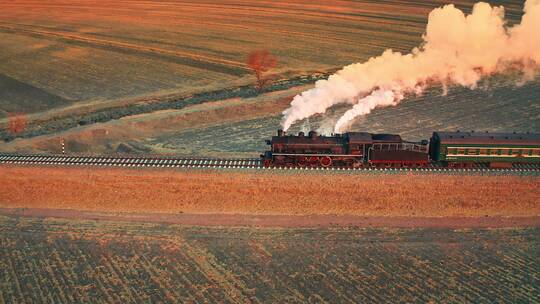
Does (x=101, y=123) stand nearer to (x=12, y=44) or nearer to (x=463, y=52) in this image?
(x=463, y=52)

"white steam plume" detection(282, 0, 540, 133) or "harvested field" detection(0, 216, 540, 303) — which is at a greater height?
"white steam plume" detection(282, 0, 540, 133)

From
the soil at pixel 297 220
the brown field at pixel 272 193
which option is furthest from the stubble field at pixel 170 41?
the soil at pixel 297 220

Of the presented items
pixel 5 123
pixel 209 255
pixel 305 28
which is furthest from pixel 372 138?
pixel 305 28

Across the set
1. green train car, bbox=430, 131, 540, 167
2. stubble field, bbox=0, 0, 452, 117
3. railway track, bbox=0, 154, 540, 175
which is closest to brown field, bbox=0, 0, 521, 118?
stubble field, bbox=0, 0, 452, 117

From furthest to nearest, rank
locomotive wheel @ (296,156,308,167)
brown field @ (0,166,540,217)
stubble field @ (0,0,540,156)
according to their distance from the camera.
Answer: stubble field @ (0,0,540,156) → locomotive wheel @ (296,156,308,167) → brown field @ (0,166,540,217)

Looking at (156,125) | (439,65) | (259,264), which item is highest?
(439,65)

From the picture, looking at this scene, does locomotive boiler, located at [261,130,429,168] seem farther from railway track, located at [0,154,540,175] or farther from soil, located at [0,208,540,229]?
soil, located at [0,208,540,229]

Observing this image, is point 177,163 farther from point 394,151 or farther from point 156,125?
point 394,151

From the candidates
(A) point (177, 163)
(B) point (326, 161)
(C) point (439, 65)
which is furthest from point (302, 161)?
(C) point (439, 65)
